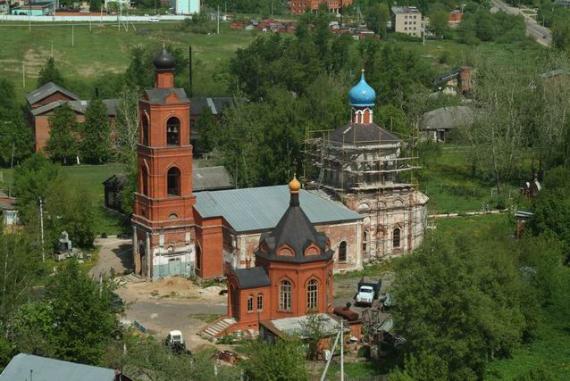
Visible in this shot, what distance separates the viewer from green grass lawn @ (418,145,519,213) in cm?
4797

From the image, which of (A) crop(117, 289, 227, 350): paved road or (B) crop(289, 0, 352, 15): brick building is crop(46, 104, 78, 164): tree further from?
(B) crop(289, 0, 352, 15): brick building

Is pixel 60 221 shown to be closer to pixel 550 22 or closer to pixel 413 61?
pixel 413 61

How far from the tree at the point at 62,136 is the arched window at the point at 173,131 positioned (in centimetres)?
2406

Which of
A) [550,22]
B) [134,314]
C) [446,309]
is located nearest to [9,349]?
[134,314]

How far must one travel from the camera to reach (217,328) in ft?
103

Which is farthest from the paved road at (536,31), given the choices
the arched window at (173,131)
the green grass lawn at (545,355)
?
the green grass lawn at (545,355)

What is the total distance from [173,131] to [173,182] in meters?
1.68

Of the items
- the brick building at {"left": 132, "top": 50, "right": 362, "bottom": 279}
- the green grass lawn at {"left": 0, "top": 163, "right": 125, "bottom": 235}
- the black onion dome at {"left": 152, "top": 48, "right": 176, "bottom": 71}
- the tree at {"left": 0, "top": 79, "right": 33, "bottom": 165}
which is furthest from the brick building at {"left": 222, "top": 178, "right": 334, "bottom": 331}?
the tree at {"left": 0, "top": 79, "right": 33, "bottom": 165}

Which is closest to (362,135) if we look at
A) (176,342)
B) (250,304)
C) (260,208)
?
(260,208)

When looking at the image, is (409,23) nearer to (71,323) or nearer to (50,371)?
(71,323)

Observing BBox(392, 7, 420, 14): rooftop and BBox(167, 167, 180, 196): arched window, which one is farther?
BBox(392, 7, 420, 14): rooftop

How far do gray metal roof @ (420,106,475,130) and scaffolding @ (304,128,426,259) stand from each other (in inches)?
919

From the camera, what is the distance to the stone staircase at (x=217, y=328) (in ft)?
102

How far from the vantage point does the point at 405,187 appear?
130ft
